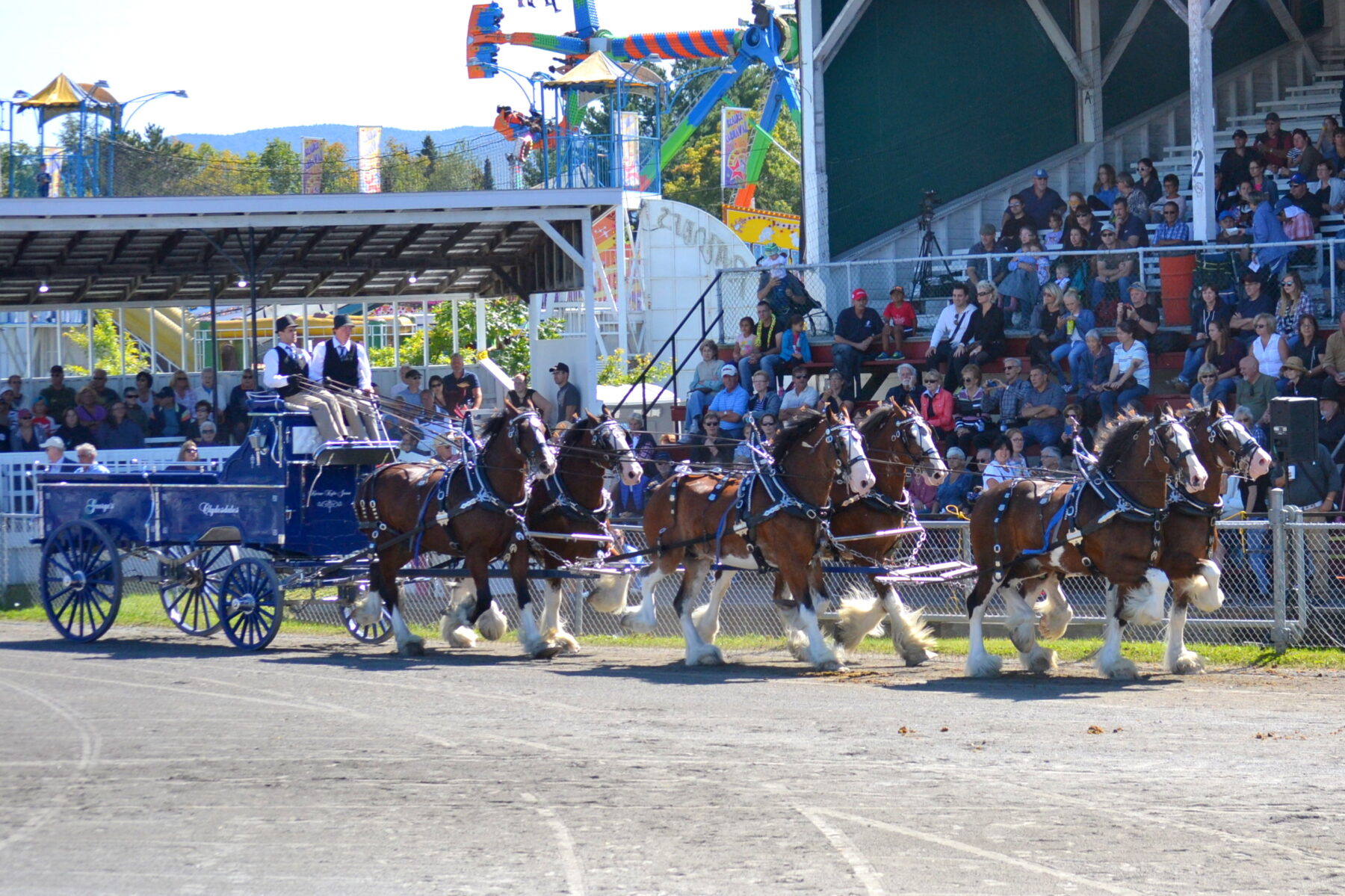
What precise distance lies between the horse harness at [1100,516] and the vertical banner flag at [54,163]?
1564 cm

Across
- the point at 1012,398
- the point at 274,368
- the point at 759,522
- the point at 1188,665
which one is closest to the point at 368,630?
the point at 274,368

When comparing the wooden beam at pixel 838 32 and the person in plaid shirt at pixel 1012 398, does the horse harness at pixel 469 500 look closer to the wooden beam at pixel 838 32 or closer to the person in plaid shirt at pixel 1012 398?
the person in plaid shirt at pixel 1012 398

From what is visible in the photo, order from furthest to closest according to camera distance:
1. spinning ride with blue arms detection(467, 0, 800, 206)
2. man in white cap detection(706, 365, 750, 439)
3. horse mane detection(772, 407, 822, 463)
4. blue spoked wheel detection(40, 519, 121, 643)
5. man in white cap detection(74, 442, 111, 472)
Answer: spinning ride with blue arms detection(467, 0, 800, 206), man in white cap detection(706, 365, 750, 439), man in white cap detection(74, 442, 111, 472), blue spoked wheel detection(40, 519, 121, 643), horse mane detection(772, 407, 822, 463)

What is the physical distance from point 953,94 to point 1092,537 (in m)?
14.3

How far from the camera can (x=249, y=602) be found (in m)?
14.5

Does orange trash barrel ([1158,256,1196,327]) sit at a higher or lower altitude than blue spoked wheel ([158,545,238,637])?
higher

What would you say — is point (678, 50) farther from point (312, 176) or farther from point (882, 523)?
point (882, 523)

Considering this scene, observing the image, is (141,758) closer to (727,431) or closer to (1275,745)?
A: (1275,745)

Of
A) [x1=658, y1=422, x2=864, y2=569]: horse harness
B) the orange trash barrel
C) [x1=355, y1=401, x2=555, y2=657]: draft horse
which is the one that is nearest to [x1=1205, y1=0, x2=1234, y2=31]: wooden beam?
the orange trash barrel

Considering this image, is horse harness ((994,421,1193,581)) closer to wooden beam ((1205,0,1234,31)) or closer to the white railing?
wooden beam ((1205,0,1234,31))

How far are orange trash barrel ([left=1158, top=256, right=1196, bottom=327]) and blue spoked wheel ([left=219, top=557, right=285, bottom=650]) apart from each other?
10.3m

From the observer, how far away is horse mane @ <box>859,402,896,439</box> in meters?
13.1

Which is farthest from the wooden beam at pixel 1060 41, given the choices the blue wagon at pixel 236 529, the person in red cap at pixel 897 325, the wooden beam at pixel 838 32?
the blue wagon at pixel 236 529

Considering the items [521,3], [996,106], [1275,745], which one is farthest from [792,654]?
[521,3]
